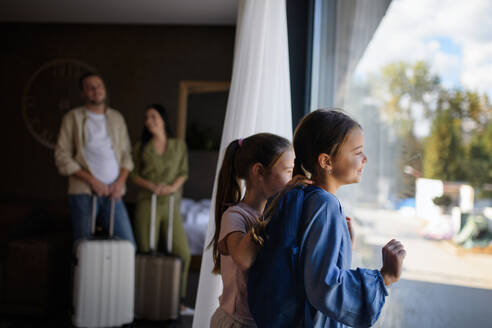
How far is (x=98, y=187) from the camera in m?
2.56

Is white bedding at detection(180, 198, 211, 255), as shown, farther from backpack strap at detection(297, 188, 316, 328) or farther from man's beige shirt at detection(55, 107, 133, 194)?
A: backpack strap at detection(297, 188, 316, 328)

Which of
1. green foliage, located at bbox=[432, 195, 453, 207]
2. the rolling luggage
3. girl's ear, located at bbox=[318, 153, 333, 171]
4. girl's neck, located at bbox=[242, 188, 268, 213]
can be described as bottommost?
the rolling luggage

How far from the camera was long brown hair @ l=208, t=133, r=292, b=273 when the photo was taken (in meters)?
1.11

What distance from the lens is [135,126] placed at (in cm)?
526

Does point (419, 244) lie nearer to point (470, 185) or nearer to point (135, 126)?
point (470, 185)

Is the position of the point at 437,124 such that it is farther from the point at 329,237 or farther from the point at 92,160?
the point at 92,160

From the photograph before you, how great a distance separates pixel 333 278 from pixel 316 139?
271 millimetres

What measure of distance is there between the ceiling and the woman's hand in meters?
3.97

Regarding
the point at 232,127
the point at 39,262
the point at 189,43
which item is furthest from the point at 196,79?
the point at 232,127

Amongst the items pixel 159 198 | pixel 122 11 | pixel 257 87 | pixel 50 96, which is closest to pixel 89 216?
pixel 159 198

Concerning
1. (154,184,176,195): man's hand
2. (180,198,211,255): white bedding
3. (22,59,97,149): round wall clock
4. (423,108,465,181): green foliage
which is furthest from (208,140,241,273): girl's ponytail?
(22,59,97,149): round wall clock

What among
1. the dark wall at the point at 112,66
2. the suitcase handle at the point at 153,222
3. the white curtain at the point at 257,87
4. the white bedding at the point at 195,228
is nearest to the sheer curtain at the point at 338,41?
the white curtain at the point at 257,87

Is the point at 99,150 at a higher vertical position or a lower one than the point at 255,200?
higher

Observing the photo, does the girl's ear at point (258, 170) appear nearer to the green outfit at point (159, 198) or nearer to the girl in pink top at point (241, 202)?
the girl in pink top at point (241, 202)
